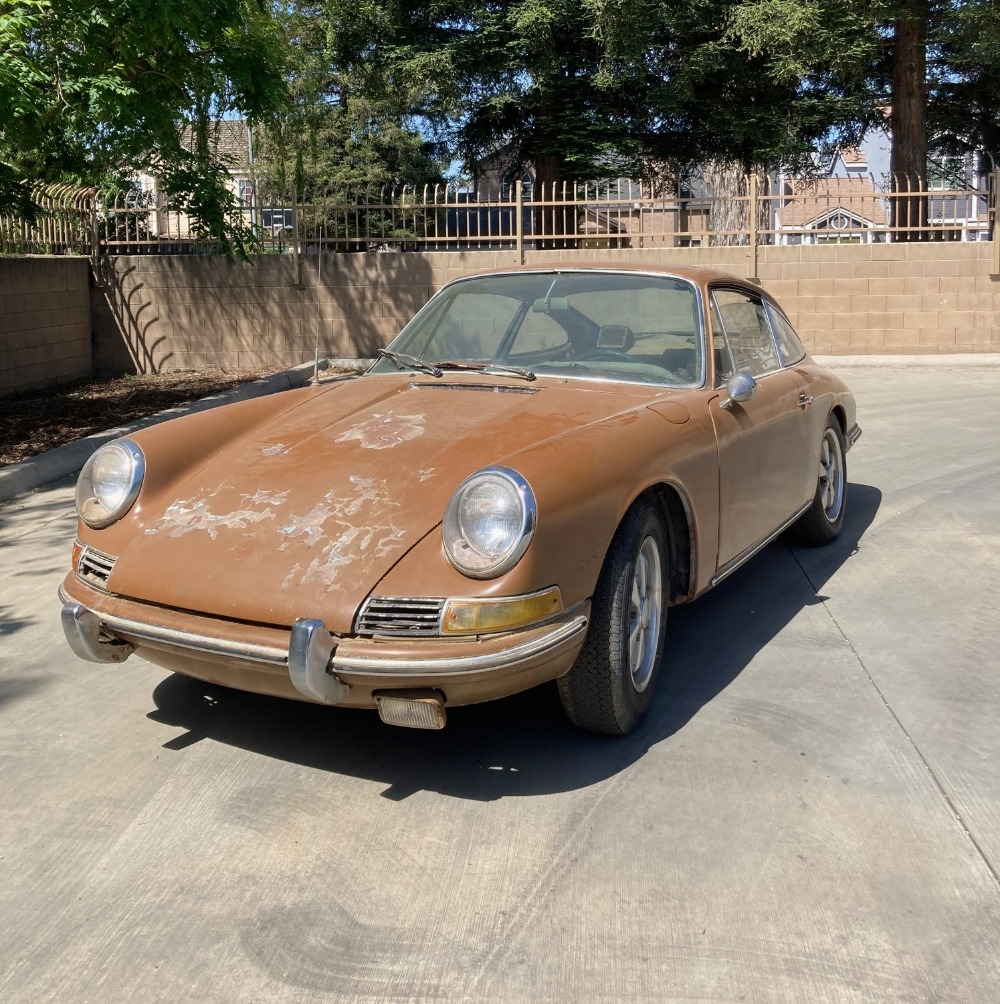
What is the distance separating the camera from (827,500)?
5875 millimetres

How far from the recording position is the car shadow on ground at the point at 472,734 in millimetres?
3389

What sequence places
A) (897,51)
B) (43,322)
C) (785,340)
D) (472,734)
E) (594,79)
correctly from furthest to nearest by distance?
1. (594,79)
2. (897,51)
3. (43,322)
4. (785,340)
5. (472,734)

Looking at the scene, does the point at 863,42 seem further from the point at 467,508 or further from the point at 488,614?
the point at 488,614

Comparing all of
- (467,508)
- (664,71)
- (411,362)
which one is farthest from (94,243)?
(467,508)

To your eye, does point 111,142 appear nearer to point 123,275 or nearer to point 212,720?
point 123,275

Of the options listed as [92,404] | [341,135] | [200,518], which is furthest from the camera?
[341,135]

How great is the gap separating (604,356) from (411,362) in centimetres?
82

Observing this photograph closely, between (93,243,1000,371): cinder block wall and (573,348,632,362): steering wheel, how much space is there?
1055 centimetres

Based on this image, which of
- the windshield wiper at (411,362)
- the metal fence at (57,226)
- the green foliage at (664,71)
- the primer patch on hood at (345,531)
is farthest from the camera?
the green foliage at (664,71)

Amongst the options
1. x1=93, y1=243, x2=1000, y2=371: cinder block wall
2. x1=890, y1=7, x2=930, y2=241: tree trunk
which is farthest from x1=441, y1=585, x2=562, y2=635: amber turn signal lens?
x1=890, y1=7, x2=930, y2=241: tree trunk

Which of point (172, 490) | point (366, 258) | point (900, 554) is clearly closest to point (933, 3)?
point (366, 258)

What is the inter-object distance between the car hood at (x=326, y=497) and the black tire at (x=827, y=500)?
6.49 ft

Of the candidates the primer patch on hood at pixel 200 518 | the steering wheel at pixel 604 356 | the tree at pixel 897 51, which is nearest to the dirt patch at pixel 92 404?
the primer patch on hood at pixel 200 518

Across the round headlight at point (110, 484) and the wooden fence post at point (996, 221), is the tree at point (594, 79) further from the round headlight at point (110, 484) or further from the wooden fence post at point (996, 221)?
the round headlight at point (110, 484)
